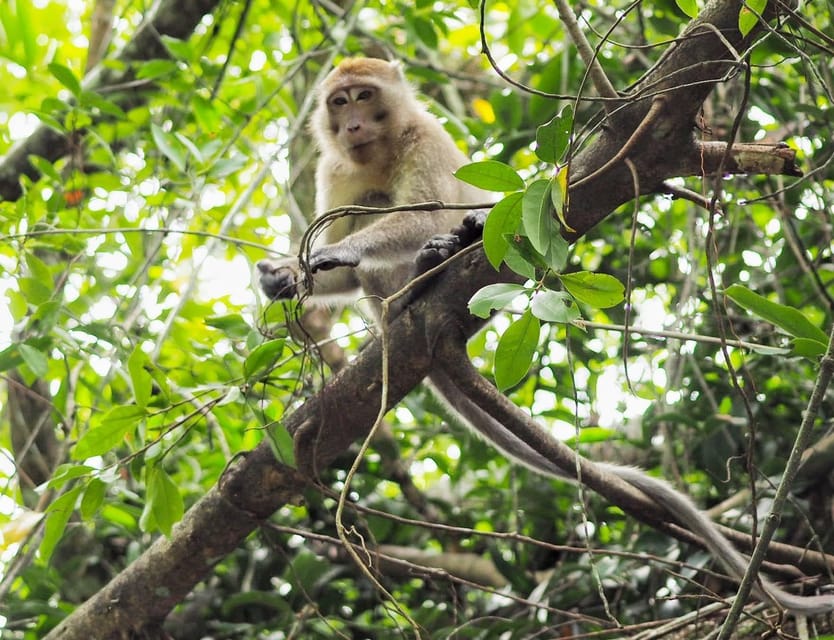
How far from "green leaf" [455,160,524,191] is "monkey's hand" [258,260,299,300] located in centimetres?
Result: 160

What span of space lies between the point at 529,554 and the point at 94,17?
3.72 metres

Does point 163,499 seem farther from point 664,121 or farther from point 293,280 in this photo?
point 664,121

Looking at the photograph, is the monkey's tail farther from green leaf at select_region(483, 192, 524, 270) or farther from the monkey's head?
the monkey's head

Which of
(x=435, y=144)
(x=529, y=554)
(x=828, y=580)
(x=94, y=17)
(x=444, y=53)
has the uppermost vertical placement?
(x=444, y=53)

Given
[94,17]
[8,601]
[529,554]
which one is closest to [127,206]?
[94,17]

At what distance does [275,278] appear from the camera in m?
3.64

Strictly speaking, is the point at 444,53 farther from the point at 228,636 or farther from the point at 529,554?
the point at 228,636

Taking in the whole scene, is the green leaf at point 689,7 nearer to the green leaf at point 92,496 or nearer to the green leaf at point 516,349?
the green leaf at point 516,349

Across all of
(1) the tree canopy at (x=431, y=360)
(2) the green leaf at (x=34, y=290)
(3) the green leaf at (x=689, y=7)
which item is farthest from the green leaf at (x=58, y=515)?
(3) the green leaf at (x=689, y=7)

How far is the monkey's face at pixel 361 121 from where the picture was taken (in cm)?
427

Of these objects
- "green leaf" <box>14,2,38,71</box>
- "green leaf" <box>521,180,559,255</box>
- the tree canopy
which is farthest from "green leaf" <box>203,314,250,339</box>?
"green leaf" <box>14,2,38,71</box>

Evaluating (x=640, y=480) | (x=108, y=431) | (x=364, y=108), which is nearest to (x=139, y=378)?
(x=108, y=431)

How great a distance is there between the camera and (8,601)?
13.3ft

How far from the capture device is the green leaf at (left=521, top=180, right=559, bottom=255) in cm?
196
